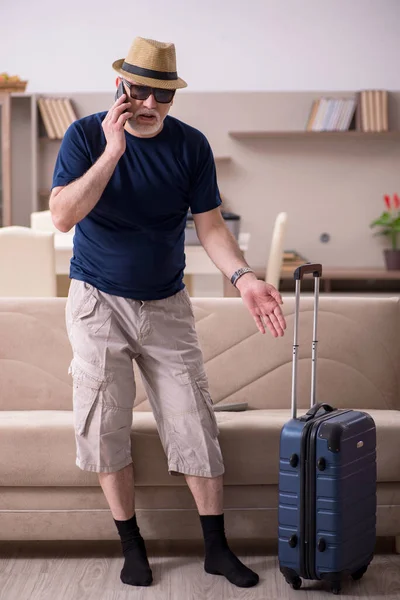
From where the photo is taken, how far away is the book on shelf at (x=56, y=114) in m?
7.12

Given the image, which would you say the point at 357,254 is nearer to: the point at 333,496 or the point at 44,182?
the point at 44,182

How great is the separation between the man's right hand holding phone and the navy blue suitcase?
0.54 m

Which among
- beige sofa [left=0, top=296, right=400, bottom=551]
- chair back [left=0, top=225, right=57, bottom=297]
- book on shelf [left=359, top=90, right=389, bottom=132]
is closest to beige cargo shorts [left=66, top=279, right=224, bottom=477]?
beige sofa [left=0, top=296, right=400, bottom=551]

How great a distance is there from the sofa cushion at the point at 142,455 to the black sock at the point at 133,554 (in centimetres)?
15

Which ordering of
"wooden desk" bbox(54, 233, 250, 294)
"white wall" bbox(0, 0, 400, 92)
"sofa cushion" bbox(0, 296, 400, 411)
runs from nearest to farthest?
1. "sofa cushion" bbox(0, 296, 400, 411)
2. "wooden desk" bbox(54, 233, 250, 294)
3. "white wall" bbox(0, 0, 400, 92)

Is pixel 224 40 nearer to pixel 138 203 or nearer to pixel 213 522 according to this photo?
pixel 138 203

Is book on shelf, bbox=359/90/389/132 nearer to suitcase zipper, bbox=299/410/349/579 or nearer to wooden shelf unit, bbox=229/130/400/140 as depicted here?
wooden shelf unit, bbox=229/130/400/140

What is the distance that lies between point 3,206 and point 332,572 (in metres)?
5.56

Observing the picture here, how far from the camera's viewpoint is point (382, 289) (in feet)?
23.6

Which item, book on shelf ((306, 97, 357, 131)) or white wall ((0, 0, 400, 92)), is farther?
white wall ((0, 0, 400, 92))

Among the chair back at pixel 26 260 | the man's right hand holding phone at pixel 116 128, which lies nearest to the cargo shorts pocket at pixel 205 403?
the man's right hand holding phone at pixel 116 128

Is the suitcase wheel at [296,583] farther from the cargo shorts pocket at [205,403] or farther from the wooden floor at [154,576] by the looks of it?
the cargo shorts pocket at [205,403]

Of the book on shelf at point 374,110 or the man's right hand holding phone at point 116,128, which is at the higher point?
the book on shelf at point 374,110

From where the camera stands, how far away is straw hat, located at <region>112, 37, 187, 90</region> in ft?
7.32
